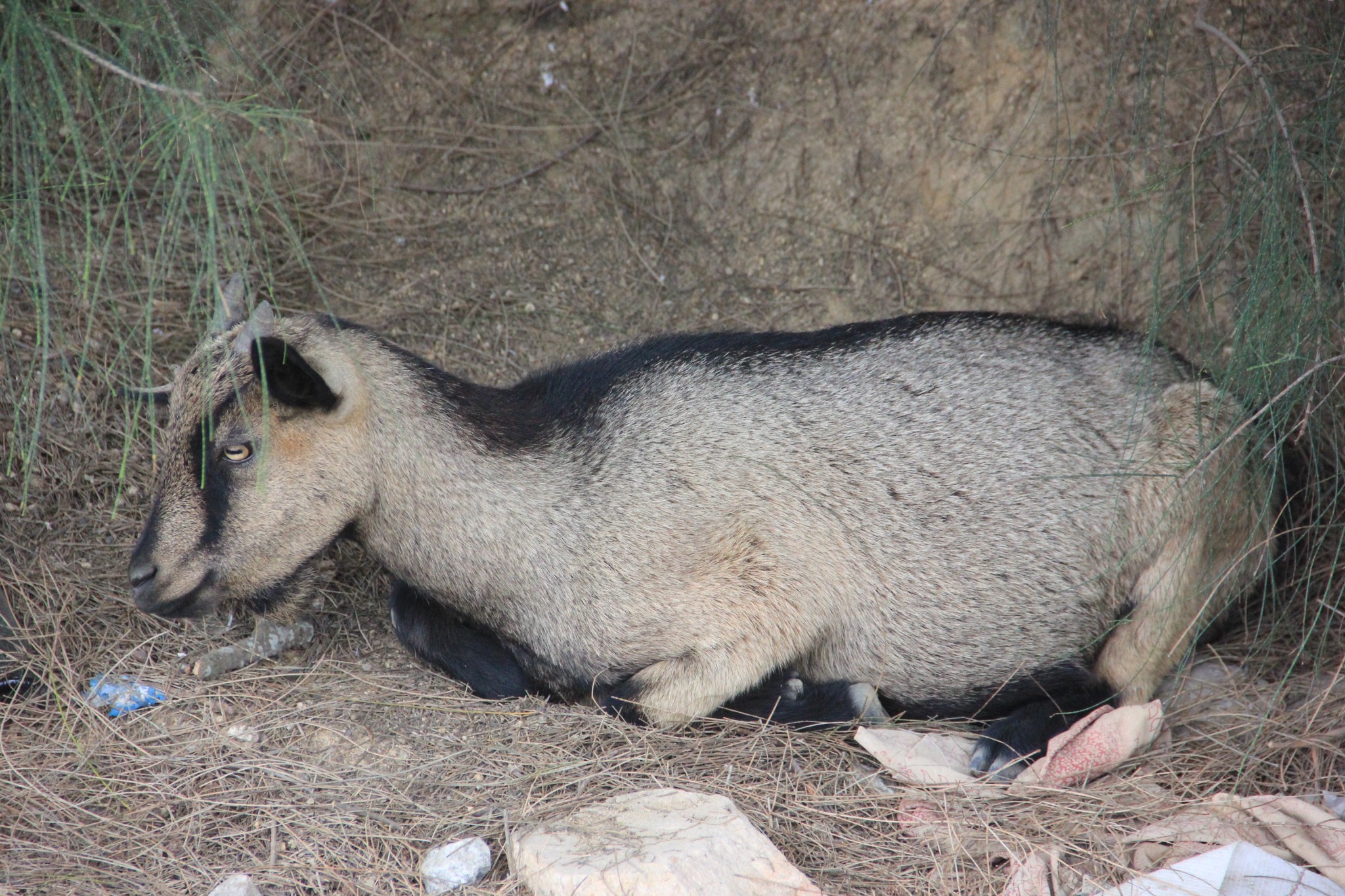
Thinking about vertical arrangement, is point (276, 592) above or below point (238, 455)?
below

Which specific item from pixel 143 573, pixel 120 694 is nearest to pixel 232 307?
pixel 143 573

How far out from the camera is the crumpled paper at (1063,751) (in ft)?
11.4

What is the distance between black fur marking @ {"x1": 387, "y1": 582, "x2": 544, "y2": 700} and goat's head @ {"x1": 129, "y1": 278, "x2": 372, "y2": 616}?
496 millimetres

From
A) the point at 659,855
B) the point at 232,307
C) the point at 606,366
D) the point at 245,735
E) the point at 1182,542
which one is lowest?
the point at 245,735

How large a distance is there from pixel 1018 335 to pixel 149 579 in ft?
10.9

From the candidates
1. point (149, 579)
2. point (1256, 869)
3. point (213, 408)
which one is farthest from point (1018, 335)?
point (149, 579)

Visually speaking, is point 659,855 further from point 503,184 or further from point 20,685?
point 503,184

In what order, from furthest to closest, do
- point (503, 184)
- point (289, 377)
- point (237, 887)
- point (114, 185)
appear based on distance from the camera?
point (503, 184) < point (114, 185) < point (289, 377) < point (237, 887)

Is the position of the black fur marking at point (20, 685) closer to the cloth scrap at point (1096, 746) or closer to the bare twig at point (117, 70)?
the bare twig at point (117, 70)

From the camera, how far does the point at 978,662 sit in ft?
13.0

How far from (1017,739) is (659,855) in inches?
63.0

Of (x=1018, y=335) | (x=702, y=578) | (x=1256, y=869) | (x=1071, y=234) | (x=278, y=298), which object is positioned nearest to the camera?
(x=1256, y=869)

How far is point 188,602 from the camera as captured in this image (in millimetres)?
3615

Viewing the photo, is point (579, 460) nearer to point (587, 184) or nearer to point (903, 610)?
point (903, 610)
